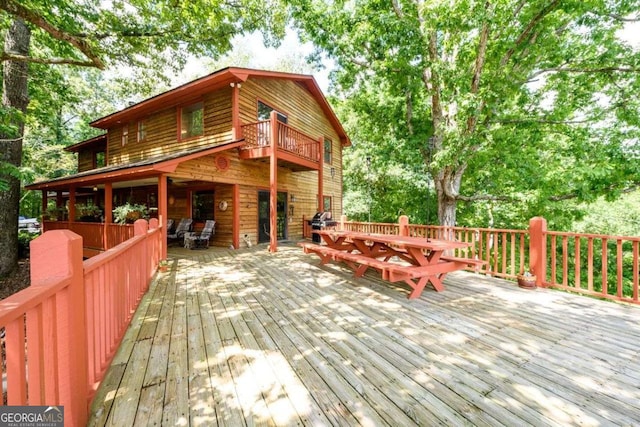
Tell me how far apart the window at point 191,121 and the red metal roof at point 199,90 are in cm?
33

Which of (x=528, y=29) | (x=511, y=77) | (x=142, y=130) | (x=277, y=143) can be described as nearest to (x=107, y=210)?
(x=142, y=130)

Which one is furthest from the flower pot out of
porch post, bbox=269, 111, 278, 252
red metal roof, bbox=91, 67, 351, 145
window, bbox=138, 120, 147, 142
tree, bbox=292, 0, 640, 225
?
window, bbox=138, 120, 147, 142

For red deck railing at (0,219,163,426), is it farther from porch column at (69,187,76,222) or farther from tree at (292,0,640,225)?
porch column at (69,187,76,222)

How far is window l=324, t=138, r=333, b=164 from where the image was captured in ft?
45.6

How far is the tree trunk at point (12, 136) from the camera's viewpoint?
25.6 feet

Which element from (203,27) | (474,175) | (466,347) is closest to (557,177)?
(474,175)

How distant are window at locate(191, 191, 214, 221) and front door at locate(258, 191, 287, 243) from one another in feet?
5.83

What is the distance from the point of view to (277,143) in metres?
8.40

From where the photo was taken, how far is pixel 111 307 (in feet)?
8.06

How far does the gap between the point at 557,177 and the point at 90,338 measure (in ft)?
31.5

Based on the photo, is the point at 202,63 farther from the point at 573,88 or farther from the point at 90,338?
the point at 90,338

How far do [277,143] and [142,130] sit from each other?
273 inches

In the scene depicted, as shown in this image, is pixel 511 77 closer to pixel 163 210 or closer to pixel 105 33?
pixel 163 210

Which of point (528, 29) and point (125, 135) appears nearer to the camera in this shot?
point (528, 29)
